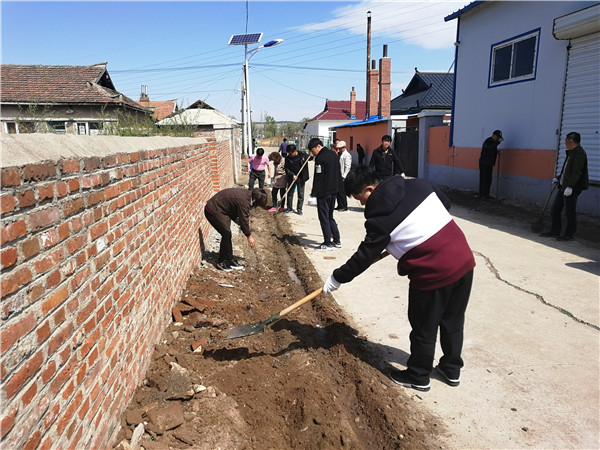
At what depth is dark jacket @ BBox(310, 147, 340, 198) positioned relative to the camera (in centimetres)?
687

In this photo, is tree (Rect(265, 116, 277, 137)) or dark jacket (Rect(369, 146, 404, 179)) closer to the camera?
dark jacket (Rect(369, 146, 404, 179))

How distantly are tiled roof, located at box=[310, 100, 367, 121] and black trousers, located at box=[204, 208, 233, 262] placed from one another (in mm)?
48443

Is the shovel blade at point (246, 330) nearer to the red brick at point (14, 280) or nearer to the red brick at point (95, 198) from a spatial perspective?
the red brick at point (95, 198)

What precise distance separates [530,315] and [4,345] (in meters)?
4.42

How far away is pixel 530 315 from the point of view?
4.21m

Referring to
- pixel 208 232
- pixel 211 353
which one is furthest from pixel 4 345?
pixel 208 232

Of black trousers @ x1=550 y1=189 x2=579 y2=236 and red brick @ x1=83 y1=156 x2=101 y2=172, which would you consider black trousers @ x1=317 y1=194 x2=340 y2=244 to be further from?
red brick @ x1=83 y1=156 x2=101 y2=172

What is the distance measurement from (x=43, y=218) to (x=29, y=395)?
0.69m

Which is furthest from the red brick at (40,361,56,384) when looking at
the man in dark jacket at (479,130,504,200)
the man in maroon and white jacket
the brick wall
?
the man in dark jacket at (479,130,504,200)

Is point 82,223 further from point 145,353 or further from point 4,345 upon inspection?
point 145,353

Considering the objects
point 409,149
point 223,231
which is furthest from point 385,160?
point 409,149

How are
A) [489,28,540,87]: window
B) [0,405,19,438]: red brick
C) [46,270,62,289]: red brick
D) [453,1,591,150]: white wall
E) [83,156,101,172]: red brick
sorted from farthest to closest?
[489,28,540,87]: window → [453,1,591,150]: white wall → [83,156,101,172]: red brick → [46,270,62,289]: red brick → [0,405,19,438]: red brick

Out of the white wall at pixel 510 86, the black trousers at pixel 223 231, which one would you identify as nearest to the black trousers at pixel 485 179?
the white wall at pixel 510 86

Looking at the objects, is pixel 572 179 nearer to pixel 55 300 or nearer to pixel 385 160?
pixel 385 160
